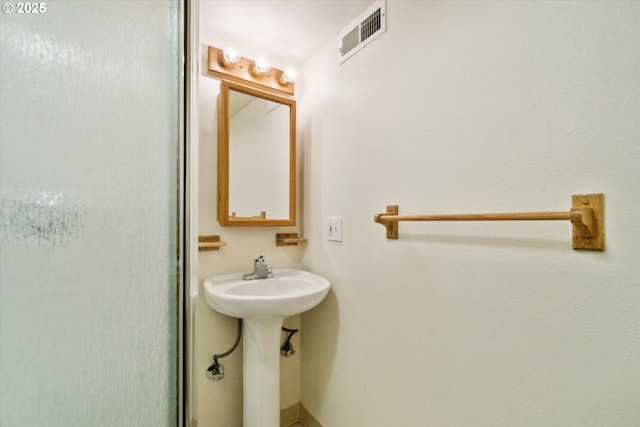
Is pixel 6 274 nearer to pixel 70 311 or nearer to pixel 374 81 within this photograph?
pixel 70 311

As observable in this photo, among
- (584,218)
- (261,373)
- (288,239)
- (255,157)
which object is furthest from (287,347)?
(584,218)

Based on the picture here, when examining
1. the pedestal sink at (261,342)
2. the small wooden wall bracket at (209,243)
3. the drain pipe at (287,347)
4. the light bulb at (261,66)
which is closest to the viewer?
the pedestal sink at (261,342)

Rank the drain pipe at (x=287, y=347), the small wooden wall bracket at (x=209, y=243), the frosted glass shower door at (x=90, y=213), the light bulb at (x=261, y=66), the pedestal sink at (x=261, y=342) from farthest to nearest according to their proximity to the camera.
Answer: the drain pipe at (x=287, y=347), the light bulb at (x=261, y=66), the small wooden wall bracket at (x=209, y=243), the pedestal sink at (x=261, y=342), the frosted glass shower door at (x=90, y=213)

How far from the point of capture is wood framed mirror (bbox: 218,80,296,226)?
4.55ft

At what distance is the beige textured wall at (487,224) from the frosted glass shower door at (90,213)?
784 millimetres

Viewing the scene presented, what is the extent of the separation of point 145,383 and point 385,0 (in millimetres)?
1575

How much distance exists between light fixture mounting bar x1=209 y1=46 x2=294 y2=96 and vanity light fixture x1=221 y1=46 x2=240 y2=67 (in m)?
0.01

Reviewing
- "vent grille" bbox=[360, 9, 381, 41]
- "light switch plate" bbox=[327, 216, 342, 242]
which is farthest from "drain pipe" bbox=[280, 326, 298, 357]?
"vent grille" bbox=[360, 9, 381, 41]

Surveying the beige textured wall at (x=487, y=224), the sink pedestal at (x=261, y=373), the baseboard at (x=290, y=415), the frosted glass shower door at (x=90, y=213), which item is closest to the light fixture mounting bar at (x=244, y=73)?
the beige textured wall at (x=487, y=224)

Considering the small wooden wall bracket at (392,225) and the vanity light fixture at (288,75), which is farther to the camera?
the vanity light fixture at (288,75)

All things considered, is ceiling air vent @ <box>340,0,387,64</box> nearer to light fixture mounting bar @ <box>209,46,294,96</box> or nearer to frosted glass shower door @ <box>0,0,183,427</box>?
light fixture mounting bar @ <box>209,46,294,96</box>

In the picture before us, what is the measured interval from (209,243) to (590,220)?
1.37 meters

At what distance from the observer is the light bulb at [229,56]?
138 centimetres

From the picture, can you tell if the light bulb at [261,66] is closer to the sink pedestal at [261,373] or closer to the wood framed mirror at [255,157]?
the wood framed mirror at [255,157]
